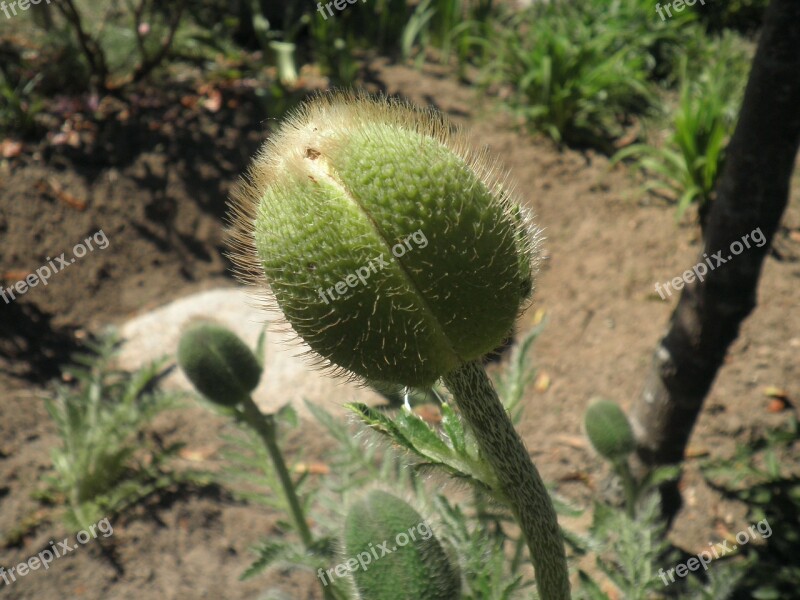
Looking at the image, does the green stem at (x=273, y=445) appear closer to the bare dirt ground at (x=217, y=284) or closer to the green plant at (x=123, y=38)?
the bare dirt ground at (x=217, y=284)

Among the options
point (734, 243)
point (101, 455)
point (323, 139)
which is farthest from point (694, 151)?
point (323, 139)

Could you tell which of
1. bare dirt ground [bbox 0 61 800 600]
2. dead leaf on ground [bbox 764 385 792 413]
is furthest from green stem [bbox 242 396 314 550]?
dead leaf on ground [bbox 764 385 792 413]

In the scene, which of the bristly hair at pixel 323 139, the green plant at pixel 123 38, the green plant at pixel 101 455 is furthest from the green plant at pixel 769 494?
the green plant at pixel 123 38

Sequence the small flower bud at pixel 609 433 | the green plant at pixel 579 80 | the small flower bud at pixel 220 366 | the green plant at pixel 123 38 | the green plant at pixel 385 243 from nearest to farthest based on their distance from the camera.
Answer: the green plant at pixel 385 243 < the small flower bud at pixel 220 366 < the small flower bud at pixel 609 433 < the green plant at pixel 579 80 < the green plant at pixel 123 38

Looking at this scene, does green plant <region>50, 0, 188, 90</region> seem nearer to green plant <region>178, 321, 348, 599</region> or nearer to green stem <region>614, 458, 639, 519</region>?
green plant <region>178, 321, 348, 599</region>

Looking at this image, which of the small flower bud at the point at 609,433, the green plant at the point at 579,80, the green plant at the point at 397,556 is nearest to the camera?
the green plant at the point at 397,556

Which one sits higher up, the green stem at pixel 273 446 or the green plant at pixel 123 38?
the green plant at pixel 123 38

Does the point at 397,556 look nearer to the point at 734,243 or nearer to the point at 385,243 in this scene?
the point at 385,243
